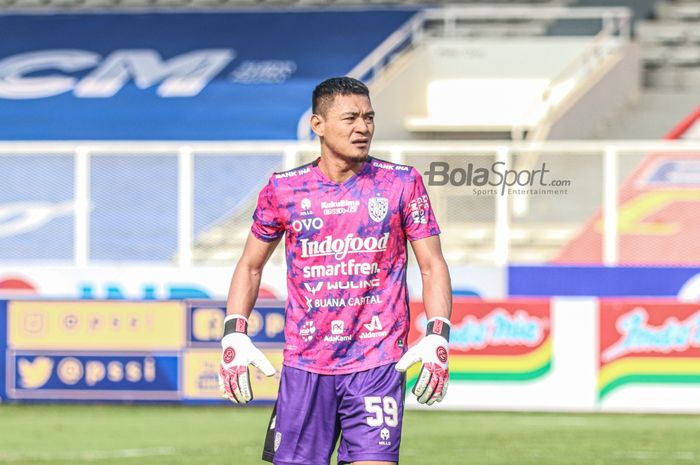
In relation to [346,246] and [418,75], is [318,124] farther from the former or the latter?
[418,75]

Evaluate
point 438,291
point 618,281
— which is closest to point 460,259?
point 618,281

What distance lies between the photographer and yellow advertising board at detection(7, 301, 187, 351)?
15.3 metres

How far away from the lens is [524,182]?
1580 centimetres

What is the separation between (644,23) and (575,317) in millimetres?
11514

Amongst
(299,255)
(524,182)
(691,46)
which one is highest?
(691,46)

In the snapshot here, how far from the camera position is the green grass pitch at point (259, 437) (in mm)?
11000

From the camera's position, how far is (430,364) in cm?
596

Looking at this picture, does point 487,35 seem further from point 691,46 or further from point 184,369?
point 184,369

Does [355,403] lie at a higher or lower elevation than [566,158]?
lower

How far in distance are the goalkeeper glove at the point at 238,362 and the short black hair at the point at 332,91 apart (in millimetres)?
882

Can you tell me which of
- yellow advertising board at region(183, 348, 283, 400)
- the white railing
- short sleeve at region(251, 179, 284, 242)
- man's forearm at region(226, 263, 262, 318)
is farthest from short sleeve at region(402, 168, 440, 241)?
the white railing

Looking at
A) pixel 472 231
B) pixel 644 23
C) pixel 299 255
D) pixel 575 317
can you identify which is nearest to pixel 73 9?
pixel 644 23

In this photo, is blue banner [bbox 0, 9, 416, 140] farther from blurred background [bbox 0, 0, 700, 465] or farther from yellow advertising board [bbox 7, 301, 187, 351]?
yellow advertising board [bbox 7, 301, 187, 351]

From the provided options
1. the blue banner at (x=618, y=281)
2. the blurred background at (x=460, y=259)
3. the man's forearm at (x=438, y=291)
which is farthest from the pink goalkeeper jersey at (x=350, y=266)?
the blue banner at (x=618, y=281)
